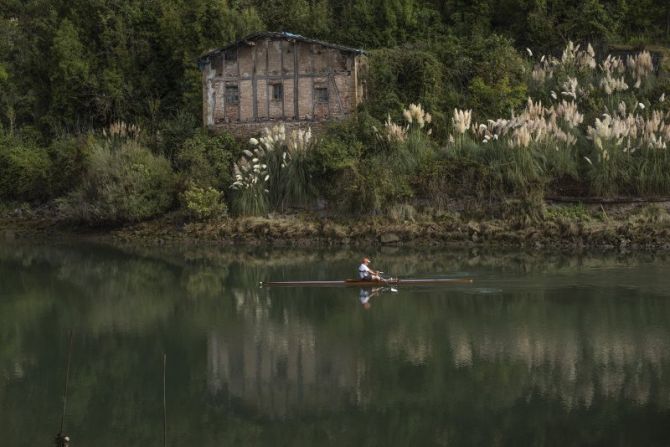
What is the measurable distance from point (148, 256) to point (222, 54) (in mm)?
12484

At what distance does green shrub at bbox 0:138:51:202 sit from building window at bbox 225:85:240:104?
828 centimetres

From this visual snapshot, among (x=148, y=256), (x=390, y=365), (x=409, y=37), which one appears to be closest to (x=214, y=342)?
(x=390, y=365)

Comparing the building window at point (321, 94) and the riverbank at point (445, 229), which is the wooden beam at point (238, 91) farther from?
the riverbank at point (445, 229)

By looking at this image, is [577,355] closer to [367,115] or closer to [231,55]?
[367,115]

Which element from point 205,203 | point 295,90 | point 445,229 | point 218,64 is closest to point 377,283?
point 445,229

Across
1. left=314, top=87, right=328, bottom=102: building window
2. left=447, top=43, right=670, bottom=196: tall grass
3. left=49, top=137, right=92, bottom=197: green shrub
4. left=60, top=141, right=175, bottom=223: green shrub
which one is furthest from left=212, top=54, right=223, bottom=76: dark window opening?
left=447, top=43, right=670, bottom=196: tall grass

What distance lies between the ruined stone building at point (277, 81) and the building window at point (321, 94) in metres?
0.04

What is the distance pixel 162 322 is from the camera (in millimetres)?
23391

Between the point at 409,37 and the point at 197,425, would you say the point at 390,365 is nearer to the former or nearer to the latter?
the point at 197,425

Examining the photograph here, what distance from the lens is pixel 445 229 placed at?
34625 millimetres

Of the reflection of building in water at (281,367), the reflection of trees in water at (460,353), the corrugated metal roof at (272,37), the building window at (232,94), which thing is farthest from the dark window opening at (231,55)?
the reflection of building in water at (281,367)

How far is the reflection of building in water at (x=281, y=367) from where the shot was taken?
17.1 metres

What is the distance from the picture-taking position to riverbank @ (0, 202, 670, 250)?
107ft

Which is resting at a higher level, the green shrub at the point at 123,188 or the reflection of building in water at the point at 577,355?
the green shrub at the point at 123,188
